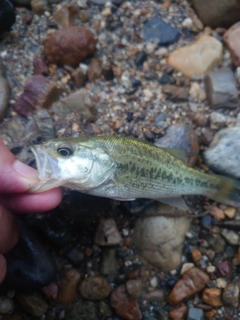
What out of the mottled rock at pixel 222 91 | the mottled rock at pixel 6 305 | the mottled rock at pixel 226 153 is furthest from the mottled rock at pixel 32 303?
the mottled rock at pixel 222 91

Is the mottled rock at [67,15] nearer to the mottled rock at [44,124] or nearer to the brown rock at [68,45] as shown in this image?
the brown rock at [68,45]

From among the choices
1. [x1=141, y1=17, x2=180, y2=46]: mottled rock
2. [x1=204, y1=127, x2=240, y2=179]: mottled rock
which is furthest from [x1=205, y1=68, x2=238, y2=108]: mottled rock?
[x1=141, y1=17, x2=180, y2=46]: mottled rock

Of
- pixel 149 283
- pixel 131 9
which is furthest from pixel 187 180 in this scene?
pixel 131 9

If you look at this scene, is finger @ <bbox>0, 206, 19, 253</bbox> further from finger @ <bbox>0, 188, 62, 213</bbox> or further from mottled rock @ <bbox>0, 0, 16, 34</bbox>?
mottled rock @ <bbox>0, 0, 16, 34</bbox>

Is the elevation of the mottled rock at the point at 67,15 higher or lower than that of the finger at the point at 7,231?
higher

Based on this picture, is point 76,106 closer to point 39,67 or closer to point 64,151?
point 39,67

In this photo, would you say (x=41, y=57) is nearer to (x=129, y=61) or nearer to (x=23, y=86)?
(x=23, y=86)
